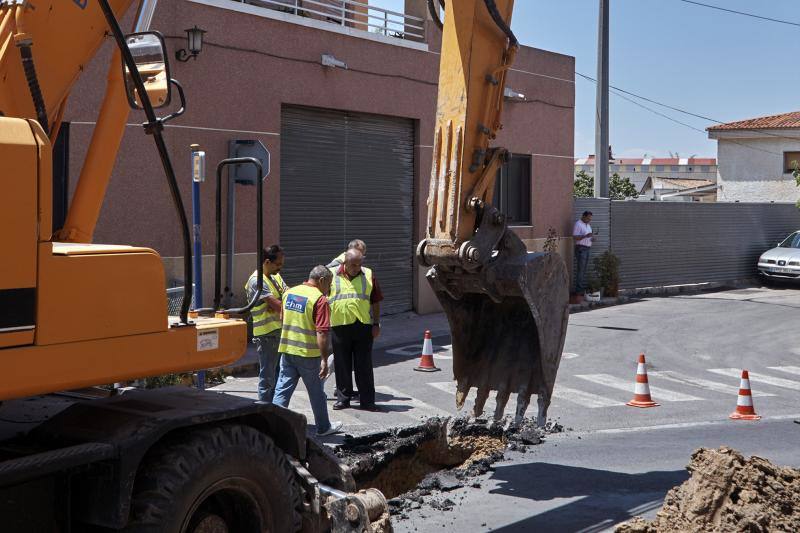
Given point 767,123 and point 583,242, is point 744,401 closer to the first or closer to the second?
point 583,242

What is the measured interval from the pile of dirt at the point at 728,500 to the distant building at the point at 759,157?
3714cm

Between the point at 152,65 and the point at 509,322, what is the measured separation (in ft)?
14.5

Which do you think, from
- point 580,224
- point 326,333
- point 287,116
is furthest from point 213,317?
point 580,224

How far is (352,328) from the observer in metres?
11.2

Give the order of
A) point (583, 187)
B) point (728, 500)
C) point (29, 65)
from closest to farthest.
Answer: point (29, 65) → point (728, 500) → point (583, 187)

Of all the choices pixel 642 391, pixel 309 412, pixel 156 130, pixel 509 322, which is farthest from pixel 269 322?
pixel 156 130

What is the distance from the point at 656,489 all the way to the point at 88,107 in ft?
18.0

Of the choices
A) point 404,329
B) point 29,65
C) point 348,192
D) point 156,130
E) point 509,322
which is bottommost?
point 404,329

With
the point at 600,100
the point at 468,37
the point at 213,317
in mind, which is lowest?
the point at 213,317

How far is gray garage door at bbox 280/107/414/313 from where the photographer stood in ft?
55.2

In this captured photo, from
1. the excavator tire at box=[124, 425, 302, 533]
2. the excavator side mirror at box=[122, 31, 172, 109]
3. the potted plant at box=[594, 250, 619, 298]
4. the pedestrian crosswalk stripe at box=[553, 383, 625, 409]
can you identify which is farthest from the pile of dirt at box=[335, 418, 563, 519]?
the potted plant at box=[594, 250, 619, 298]

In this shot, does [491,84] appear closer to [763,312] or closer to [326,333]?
[326,333]

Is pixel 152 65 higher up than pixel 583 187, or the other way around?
pixel 583 187

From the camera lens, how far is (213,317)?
528 cm
